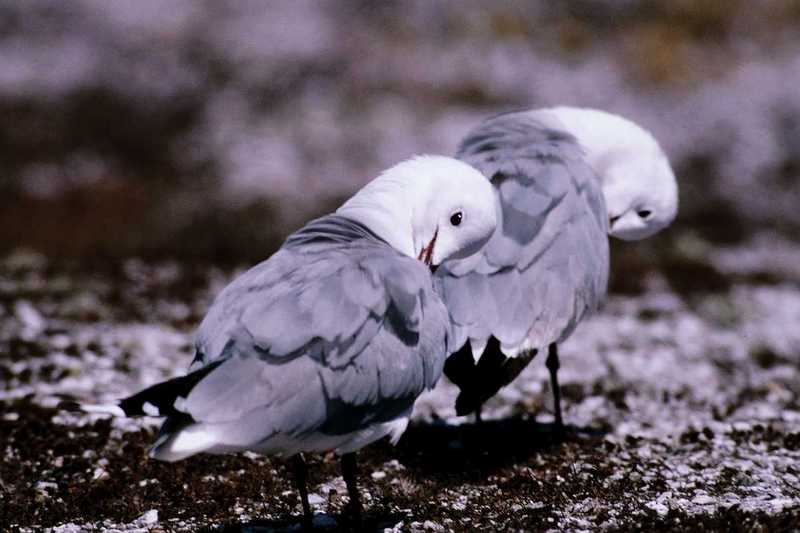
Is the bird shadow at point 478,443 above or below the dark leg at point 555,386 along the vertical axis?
below

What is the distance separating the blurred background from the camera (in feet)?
62.4

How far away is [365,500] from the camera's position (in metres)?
7.84

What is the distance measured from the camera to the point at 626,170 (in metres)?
10.0

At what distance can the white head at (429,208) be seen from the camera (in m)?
7.45

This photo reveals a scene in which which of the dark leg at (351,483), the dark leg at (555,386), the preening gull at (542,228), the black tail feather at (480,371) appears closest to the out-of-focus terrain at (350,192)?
the dark leg at (555,386)

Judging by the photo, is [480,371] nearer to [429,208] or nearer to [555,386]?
[429,208]

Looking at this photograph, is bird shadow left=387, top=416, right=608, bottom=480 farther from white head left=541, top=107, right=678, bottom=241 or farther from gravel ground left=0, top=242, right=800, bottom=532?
white head left=541, top=107, right=678, bottom=241

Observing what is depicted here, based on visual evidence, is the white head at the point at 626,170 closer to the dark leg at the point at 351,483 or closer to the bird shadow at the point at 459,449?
the bird shadow at the point at 459,449

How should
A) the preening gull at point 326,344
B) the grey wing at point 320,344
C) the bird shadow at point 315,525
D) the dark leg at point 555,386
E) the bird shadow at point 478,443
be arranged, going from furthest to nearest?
Answer: the dark leg at point 555,386 → the bird shadow at point 478,443 → the bird shadow at point 315,525 → the grey wing at point 320,344 → the preening gull at point 326,344

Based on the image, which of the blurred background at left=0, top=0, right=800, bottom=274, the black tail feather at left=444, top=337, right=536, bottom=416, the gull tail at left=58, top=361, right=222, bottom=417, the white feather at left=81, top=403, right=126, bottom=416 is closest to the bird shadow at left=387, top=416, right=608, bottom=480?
the black tail feather at left=444, top=337, right=536, bottom=416

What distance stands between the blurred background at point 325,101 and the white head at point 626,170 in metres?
7.28

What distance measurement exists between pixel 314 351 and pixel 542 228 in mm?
2917

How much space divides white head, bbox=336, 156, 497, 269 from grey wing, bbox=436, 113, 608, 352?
0.53m

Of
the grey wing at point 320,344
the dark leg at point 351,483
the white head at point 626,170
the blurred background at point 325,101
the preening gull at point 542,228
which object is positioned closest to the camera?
the grey wing at point 320,344
